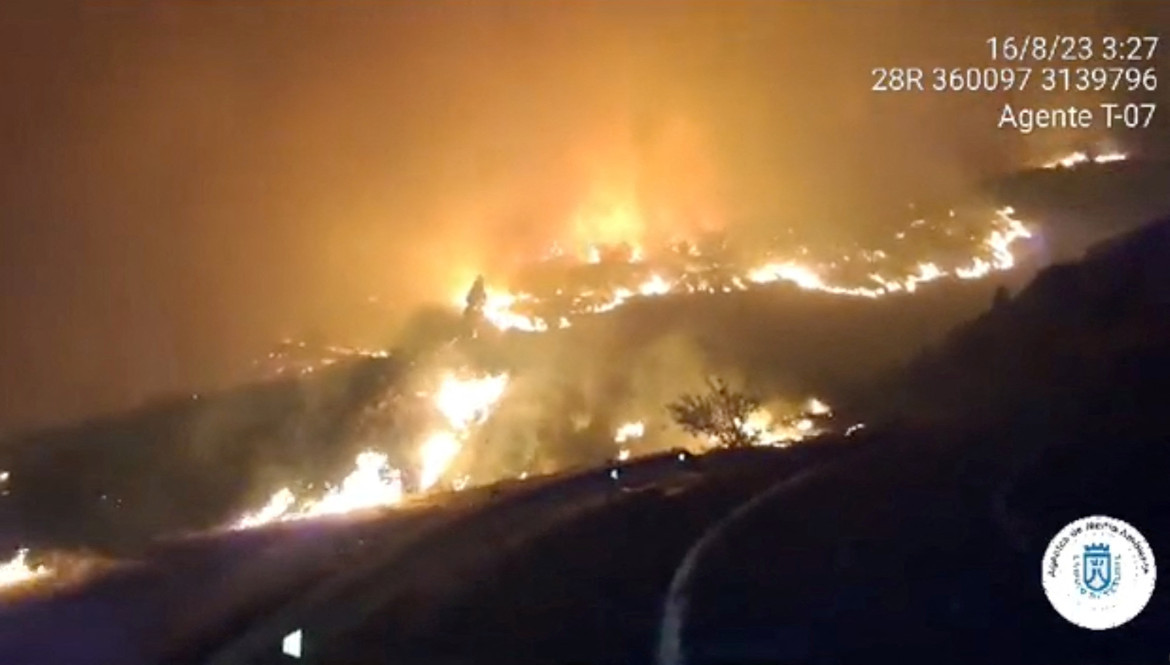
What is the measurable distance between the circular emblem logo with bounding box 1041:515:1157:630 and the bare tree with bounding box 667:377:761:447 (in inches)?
21.9

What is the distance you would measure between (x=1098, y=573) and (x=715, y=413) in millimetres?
705


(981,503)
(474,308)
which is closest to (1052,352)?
(981,503)

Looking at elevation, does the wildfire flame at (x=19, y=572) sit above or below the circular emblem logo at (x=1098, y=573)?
above

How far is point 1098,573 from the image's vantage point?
3.04 m

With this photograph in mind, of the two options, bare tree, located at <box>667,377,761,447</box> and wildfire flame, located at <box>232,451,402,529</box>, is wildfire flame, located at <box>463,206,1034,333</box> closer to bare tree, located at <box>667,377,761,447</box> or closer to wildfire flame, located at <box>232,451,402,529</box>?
bare tree, located at <box>667,377,761,447</box>

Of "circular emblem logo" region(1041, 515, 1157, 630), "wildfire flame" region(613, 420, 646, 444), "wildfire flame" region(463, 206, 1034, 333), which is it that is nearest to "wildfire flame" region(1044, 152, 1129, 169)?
"wildfire flame" region(463, 206, 1034, 333)

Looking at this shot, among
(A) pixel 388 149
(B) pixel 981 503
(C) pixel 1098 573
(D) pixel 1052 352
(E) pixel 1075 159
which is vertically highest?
(A) pixel 388 149

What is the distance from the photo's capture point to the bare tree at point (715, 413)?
10.0ft

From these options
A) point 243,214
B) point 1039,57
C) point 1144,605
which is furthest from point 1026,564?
point 243,214

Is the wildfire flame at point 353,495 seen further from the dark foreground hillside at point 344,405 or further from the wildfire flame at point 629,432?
the wildfire flame at point 629,432

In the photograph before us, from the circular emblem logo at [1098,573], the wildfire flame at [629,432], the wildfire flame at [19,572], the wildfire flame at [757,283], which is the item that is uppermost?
the wildfire flame at [757,283]

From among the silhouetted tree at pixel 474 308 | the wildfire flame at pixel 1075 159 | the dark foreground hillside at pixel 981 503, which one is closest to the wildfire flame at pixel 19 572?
the silhouetted tree at pixel 474 308

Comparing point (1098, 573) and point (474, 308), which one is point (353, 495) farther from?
point (1098, 573)

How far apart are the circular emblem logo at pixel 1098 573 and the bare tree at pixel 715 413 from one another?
1.83 feet
